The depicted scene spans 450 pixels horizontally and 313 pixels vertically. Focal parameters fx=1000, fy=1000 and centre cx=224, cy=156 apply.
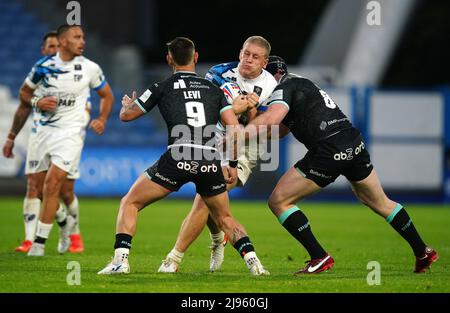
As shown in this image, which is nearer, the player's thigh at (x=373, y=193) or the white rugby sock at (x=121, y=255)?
the white rugby sock at (x=121, y=255)

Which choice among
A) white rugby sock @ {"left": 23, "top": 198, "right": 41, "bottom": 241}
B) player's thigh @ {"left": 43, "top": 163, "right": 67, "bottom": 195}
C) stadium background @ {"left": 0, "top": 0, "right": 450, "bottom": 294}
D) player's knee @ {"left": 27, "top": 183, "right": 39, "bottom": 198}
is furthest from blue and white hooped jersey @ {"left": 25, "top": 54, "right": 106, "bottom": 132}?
stadium background @ {"left": 0, "top": 0, "right": 450, "bottom": 294}

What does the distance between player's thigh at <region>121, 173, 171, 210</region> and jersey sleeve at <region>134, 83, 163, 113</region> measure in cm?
65

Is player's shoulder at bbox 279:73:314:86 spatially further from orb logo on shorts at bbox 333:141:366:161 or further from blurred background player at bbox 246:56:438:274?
orb logo on shorts at bbox 333:141:366:161

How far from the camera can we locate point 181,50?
916 centimetres

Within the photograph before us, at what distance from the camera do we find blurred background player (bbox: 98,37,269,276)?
9078mm

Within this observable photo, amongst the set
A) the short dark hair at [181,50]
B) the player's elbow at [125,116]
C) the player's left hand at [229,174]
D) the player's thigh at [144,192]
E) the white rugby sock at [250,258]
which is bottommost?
the white rugby sock at [250,258]

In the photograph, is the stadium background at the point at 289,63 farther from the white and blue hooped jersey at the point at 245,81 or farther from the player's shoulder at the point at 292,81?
the player's shoulder at the point at 292,81

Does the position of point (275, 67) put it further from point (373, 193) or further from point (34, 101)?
point (34, 101)

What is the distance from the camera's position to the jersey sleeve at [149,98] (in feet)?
29.7

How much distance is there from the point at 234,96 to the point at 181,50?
30.2 inches

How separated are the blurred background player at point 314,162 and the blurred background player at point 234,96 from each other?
11.0 inches

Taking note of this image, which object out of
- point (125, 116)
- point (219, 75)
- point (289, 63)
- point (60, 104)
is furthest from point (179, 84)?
point (289, 63)

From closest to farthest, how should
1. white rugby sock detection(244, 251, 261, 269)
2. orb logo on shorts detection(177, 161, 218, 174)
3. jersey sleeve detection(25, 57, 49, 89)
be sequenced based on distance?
orb logo on shorts detection(177, 161, 218, 174) → white rugby sock detection(244, 251, 261, 269) → jersey sleeve detection(25, 57, 49, 89)

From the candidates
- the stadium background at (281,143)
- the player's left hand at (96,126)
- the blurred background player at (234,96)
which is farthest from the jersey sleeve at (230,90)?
the player's left hand at (96,126)
